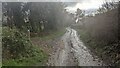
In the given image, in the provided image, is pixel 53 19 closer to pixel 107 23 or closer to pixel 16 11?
pixel 16 11

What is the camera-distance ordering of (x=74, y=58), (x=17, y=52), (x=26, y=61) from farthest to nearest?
1. (x=74, y=58)
2. (x=17, y=52)
3. (x=26, y=61)

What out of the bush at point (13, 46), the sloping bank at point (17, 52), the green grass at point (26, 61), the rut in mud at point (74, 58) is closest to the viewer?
the green grass at point (26, 61)

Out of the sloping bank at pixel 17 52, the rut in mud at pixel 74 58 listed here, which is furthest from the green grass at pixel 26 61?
the rut in mud at pixel 74 58

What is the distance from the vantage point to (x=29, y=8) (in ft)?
162

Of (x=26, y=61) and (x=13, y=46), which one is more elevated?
(x=13, y=46)

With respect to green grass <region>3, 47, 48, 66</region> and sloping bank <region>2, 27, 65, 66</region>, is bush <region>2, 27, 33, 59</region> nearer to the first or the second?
sloping bank <region>2, 27, 65, 66</region>

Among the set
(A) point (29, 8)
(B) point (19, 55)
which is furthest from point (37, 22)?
(B) point (19, 55)

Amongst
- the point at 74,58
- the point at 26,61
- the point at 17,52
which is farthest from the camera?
the point at 74,58

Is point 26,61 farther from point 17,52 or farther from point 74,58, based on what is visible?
point 74,58

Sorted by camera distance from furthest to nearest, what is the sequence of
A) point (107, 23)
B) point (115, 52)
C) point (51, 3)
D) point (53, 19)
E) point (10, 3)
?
point (53, 19), point (51, 3), point (10, 3), point (107, 23), point (115, 52)

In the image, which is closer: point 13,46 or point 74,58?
point 13,46

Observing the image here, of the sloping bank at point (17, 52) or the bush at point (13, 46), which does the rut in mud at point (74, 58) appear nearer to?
the sloping bank at point (17, 52)

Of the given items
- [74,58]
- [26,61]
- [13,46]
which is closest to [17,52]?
[13,46]

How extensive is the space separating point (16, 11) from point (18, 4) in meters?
1.41
